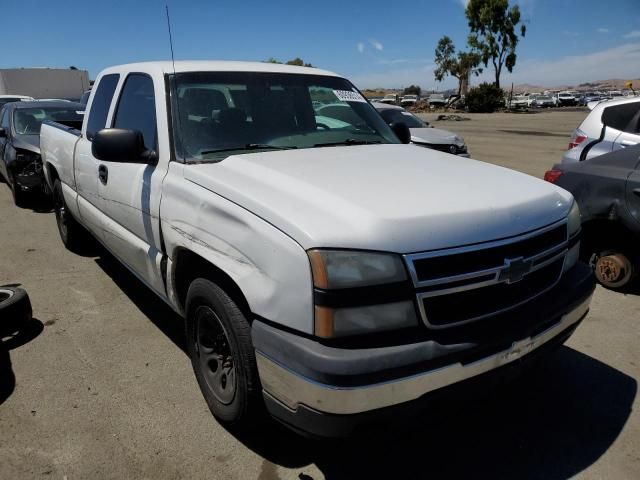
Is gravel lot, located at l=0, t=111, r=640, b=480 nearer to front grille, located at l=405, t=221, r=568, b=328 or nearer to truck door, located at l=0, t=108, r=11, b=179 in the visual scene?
front grille, located at l=405, t=221, r=568, b=328

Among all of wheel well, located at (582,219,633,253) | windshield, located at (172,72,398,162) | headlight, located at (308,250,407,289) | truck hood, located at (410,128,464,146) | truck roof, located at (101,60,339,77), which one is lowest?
wheel well, located at (582,219,633,253)

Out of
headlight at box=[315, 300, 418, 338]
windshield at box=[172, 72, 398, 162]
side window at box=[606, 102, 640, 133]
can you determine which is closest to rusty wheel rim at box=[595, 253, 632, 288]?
windshield at box=[172, 72, 398, 162]

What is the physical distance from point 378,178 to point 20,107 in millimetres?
8784

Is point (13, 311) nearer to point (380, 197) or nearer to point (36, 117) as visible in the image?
point (380, 197)

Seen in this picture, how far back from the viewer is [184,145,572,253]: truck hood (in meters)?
1.96

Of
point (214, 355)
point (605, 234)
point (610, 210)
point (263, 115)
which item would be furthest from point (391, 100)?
point (214, 355)

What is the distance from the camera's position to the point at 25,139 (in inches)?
322

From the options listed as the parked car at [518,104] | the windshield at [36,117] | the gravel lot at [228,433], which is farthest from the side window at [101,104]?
the parked car at [518,104]

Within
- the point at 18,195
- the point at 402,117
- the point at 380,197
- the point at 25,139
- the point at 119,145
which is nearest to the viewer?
the point at 380,197

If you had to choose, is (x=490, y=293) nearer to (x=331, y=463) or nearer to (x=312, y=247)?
(x=312, y=247)

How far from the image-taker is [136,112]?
3.51 m

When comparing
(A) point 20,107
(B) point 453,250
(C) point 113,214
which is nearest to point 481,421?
(B) point 453,250

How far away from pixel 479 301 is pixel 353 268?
582 mm

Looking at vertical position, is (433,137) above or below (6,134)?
below
